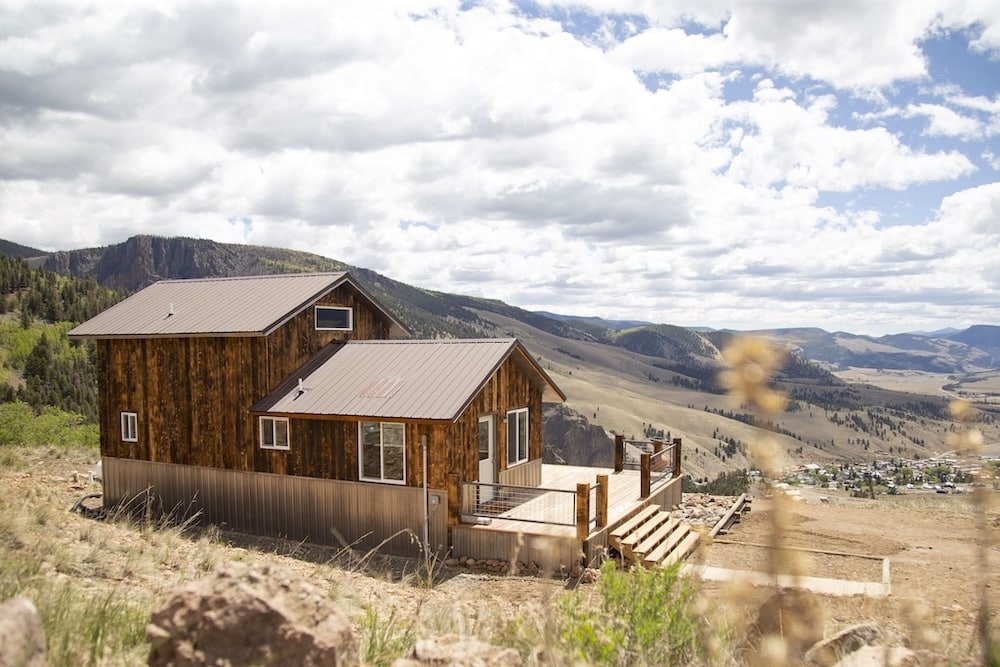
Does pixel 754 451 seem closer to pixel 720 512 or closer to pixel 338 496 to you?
pixel 338 496

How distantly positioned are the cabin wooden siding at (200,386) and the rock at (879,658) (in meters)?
15.0

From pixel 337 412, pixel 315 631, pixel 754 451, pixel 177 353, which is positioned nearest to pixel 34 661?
pixel 315 631

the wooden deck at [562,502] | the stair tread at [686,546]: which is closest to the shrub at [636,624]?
the wooden deck at [562,502]

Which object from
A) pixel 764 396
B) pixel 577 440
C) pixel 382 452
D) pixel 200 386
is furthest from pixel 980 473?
pixel 577 440

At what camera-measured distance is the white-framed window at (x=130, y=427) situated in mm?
19672

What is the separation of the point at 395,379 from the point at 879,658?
13421mm

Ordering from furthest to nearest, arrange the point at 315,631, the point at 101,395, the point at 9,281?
the point at 9,281 < the point at 101,395 < the point at 315,631

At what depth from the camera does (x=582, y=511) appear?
14383 millimetres

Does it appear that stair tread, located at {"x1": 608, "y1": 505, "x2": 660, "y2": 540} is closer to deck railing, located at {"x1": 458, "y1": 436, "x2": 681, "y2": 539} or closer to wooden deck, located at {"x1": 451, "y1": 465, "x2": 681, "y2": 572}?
wooden deck, located at {"x1": 451, "y1": 465, "x2": 681, "y2": 572}

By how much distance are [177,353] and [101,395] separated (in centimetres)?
335

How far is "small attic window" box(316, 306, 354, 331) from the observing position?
19.5 metres

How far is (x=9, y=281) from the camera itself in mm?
56031

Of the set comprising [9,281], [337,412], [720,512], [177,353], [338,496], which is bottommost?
[720,512]

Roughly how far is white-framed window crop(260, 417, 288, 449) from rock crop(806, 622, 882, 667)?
13.9 meters
